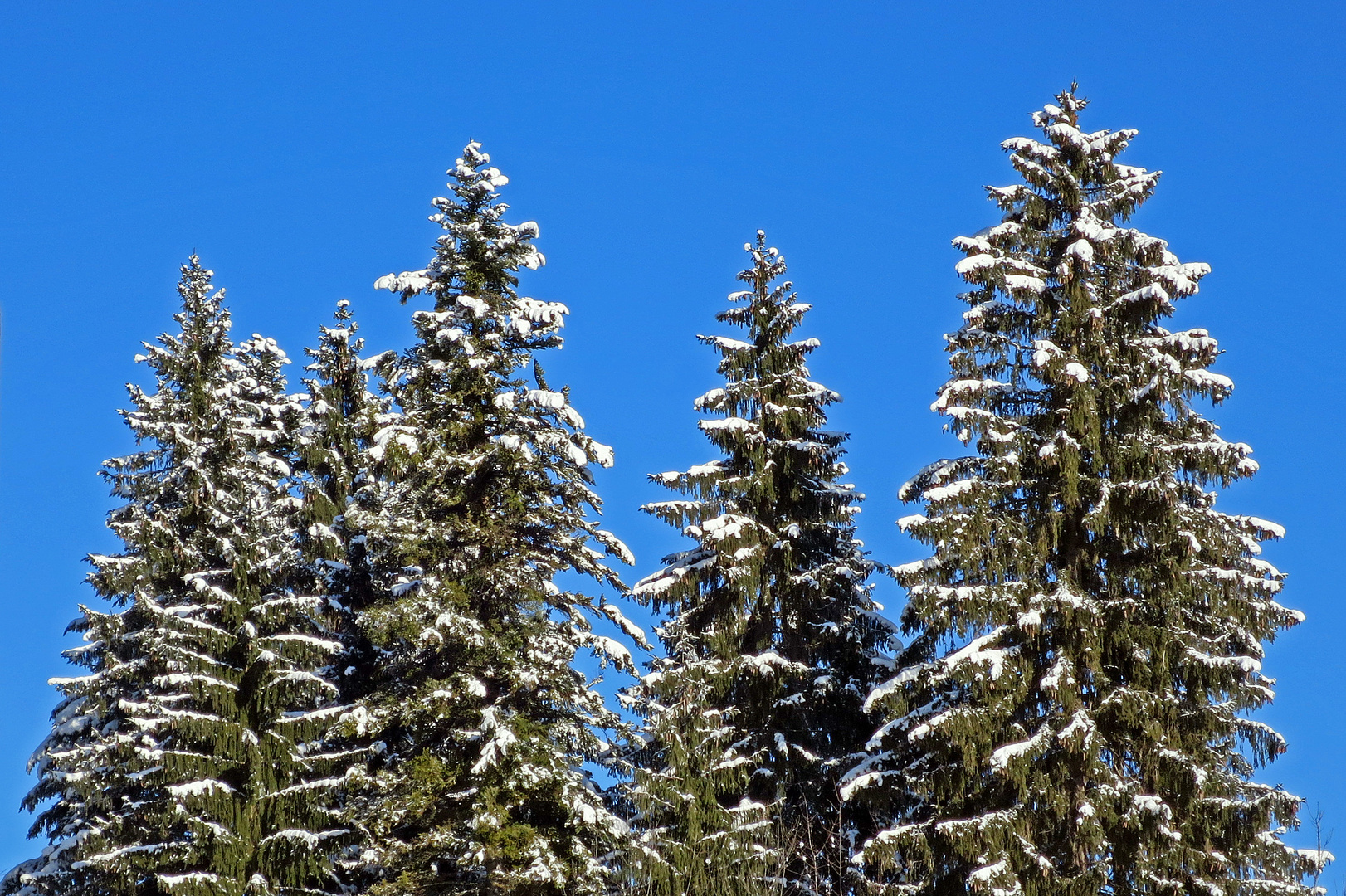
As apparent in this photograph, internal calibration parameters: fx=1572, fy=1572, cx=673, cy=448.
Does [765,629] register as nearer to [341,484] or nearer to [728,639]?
[728,639]

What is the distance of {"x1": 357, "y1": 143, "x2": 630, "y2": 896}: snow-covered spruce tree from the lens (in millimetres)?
24781

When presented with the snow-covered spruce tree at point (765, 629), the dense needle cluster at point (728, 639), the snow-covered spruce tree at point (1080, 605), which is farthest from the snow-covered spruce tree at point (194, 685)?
the snow-covered spruce tree at point (1080, 605)

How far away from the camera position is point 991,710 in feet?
77.9

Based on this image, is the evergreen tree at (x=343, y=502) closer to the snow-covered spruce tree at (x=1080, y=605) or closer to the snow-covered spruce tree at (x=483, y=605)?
the snow-covered spruce tree at (x=483, y=605)

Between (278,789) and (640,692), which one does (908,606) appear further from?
(278,789)

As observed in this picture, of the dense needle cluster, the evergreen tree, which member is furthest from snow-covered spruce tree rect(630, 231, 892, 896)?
the evergreen tree

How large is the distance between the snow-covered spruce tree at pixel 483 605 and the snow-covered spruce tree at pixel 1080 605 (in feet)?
16.3

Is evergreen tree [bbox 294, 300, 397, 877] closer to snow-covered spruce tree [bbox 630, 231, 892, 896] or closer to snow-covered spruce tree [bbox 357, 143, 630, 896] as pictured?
snow-covered spruce tree [bbox 357, 143, 630, 896]

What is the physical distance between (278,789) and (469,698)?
515 centimetres

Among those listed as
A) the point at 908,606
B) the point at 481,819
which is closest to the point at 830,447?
the point at 908,606

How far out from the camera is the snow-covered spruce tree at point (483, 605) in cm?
Result: 2478

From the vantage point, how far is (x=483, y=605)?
2666 centimetres

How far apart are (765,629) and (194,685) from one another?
34.2 ft

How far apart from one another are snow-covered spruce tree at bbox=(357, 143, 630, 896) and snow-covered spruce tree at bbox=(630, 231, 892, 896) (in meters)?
1.56
